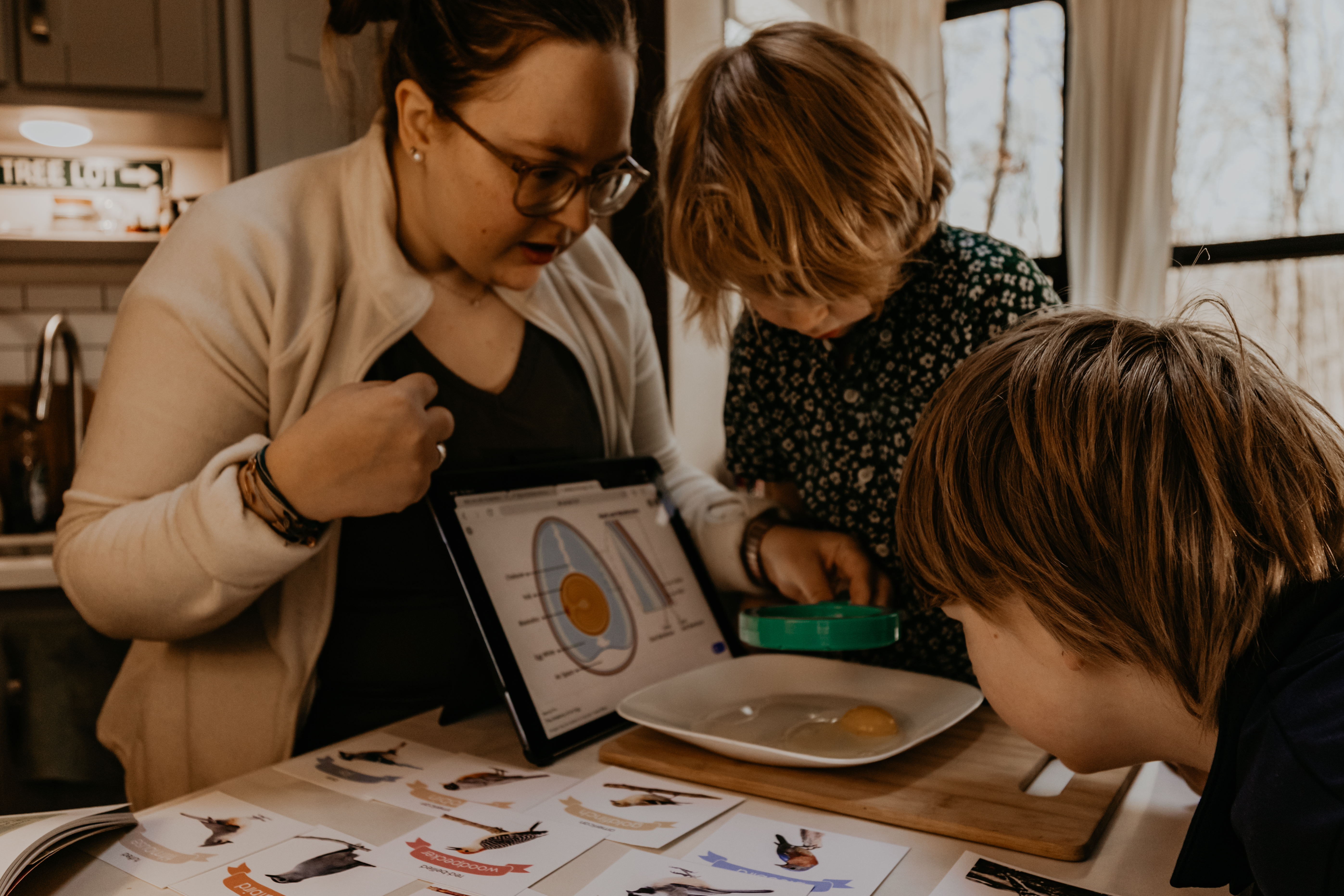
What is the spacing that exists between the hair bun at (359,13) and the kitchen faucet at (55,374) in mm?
1345

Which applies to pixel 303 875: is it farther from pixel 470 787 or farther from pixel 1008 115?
pixel 1008 115

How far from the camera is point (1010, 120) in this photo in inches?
151

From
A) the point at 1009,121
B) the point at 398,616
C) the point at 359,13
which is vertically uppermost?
the point at 1009,121

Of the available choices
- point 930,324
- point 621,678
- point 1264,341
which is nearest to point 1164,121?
point 930,324

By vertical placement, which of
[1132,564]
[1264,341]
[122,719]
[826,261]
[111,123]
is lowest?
[122,719]

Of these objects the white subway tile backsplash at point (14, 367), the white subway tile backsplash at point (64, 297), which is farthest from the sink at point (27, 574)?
the white subway tile backsplash at point (64, 297)

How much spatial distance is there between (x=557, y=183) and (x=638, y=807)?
0.70 meters

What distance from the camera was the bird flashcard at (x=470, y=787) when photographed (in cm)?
84

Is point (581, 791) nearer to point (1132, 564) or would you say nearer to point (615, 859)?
point (615, 859)

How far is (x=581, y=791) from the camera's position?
2.85 ft

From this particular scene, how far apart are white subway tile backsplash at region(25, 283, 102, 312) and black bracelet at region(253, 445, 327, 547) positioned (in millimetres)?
1751

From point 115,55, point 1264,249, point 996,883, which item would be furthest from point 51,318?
point 1264,249

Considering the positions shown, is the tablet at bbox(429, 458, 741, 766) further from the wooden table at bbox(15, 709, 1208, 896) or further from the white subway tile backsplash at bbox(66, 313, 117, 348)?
the white subway tile backsplash at bbox(66, 313, 117, 348)

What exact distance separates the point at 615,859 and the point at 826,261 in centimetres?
65
